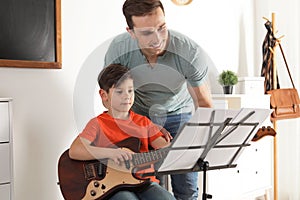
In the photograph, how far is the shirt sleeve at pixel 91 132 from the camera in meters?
2.01

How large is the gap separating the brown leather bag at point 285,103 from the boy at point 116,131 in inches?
65.4

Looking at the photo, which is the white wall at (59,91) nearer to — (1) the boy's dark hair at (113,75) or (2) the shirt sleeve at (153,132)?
(1) the boy's dark hair at (113,75)

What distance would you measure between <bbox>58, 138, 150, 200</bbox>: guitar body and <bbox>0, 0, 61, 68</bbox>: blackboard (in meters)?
0.69

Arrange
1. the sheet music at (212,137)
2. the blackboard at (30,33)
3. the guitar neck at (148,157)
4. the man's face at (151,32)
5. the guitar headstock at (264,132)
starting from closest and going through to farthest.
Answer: the sheet music at (212,137)
the guitar neck at (148,157)
the man's face at (151,32)
the blackboard at (30,33)
the guitar headstock at (264,132)

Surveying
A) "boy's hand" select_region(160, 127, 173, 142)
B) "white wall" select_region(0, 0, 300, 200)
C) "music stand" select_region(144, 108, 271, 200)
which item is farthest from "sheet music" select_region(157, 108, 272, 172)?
"white wall" select_region(0, 0, 300, 200)

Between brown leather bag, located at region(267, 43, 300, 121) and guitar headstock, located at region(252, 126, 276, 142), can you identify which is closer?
guitar headstock, located at region(252, 126, 276, 142)

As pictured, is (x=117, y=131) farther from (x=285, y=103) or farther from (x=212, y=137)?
(x=285, y=103)

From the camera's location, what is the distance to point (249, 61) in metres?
3.86

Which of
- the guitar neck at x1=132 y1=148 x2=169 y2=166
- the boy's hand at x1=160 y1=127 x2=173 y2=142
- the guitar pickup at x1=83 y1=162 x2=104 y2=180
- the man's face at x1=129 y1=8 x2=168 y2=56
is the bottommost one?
the guitar pickup at x1=83 y1=162 x2=104 y2=180

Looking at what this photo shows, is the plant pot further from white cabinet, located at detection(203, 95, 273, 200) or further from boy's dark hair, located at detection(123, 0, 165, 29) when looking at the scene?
boy's dark hair, located at detection(123, 0, 165, 29)

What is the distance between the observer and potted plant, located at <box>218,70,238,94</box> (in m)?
3.38

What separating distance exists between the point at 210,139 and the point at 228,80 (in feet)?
5.28

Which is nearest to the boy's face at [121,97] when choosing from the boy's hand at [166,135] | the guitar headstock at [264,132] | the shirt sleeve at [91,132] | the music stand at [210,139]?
the shirt sleeve at [91,132]

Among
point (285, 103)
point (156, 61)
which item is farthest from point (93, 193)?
point (285, 103)
